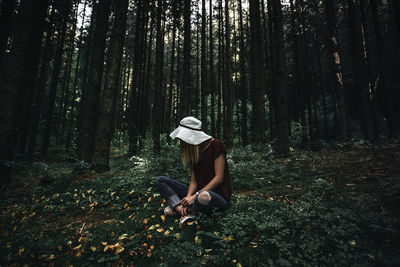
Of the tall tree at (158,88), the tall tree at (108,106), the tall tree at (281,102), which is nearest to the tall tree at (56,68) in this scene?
the tall tree at (158,88)

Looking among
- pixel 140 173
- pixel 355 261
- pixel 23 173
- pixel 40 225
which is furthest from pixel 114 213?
pixel 23 173

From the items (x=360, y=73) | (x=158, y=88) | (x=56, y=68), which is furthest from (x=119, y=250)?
(x=56, y=68)

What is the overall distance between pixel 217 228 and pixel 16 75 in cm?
637

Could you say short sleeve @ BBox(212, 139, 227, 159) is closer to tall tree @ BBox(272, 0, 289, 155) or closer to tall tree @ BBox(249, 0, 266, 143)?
tall tree @ BBox(272, 0, 289, 155)

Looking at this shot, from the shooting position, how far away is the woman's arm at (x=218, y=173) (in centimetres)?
311

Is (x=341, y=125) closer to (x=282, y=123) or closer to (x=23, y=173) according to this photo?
(x=282, y=123)

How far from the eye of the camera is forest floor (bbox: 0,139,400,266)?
2305 millimetres

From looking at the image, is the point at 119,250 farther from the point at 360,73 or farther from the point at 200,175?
the point at 360,73

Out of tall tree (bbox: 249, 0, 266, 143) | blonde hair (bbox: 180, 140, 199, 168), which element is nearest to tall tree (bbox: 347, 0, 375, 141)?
tall tree (bbox: 249, 0, 266, 143)

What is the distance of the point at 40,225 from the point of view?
383 cm

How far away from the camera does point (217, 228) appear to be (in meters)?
2.97

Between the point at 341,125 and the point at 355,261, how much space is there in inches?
454

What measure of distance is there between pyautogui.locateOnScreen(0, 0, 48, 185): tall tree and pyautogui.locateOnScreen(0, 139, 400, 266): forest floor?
1.09 metres

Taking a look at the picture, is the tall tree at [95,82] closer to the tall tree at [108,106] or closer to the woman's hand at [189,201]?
the tall tree at [108,106]
